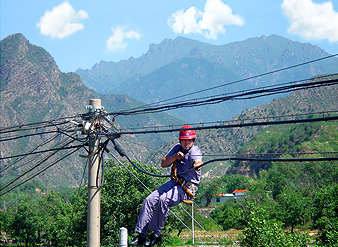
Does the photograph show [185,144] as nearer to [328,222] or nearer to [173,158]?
[173,158]

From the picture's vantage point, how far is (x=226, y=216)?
89812mm

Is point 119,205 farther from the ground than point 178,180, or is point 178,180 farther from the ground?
point 178,180

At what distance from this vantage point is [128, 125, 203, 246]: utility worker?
7840 millimetres

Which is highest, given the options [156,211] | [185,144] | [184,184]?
[185,144]

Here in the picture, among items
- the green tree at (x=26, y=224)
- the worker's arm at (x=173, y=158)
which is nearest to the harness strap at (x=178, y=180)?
the worker's arm at (x=173, y=158)

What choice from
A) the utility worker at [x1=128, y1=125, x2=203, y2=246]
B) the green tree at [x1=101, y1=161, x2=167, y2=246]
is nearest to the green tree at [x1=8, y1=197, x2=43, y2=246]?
the green tree at [x1=101, y1=161, x2=167, y2=246]

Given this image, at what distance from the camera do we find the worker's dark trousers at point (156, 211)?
25.7 ft

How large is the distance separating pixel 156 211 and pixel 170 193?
508 mm

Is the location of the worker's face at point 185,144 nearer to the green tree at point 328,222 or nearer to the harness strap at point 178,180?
the harness strap at point 178,180

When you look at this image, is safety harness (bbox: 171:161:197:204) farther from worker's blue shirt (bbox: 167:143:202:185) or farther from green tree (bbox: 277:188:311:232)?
green tree (bbox: 277:188:311:232)

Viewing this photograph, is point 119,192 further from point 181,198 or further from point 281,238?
point 181,198

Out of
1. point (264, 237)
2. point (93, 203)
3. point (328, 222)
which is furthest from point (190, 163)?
point (328, 222)

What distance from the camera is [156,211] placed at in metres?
7.86

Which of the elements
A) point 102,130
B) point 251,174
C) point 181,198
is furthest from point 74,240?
point 251,174
